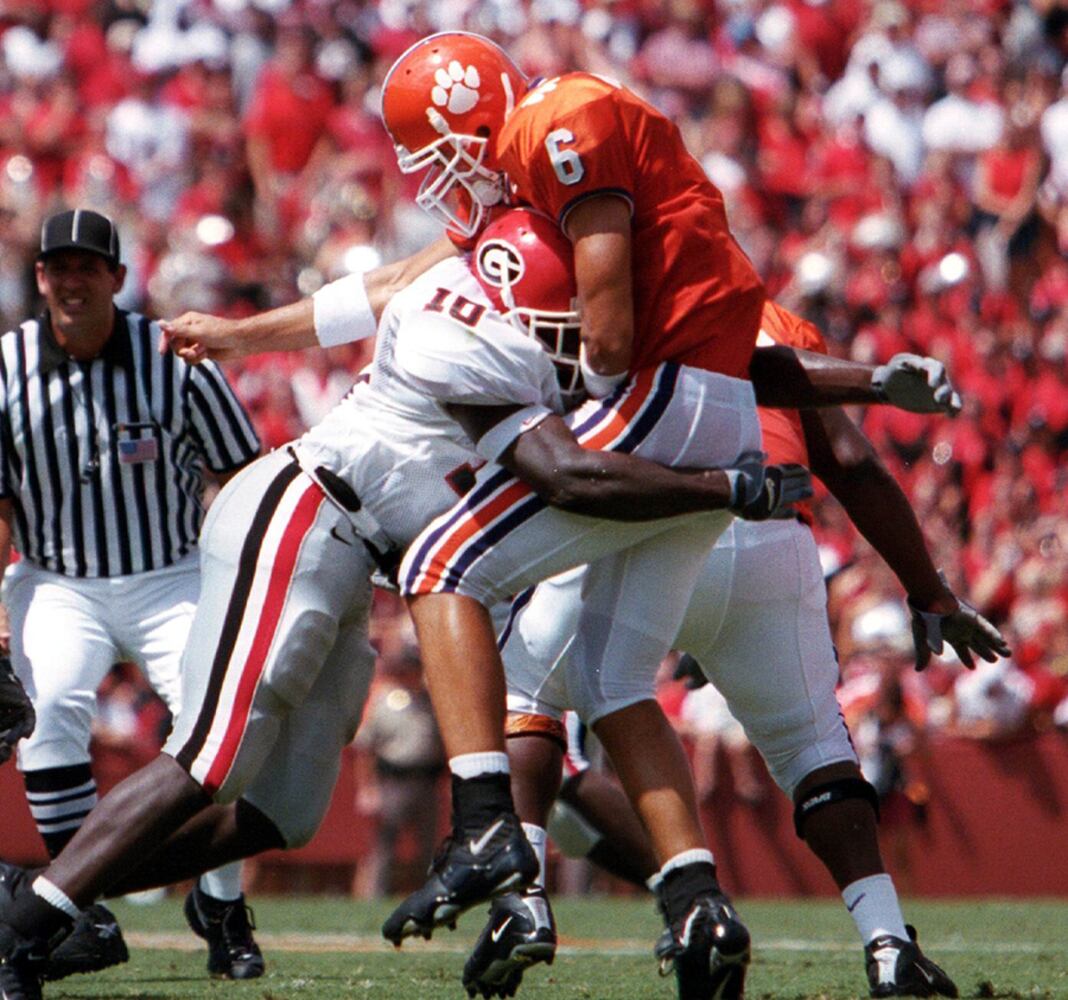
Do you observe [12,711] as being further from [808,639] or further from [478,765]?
[808,639]

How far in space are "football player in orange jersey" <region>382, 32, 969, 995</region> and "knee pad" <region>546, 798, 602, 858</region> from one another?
2140mm

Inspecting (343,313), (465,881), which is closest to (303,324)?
(343,313)

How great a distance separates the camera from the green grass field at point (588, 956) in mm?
4684

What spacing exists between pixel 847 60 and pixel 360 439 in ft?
32.4

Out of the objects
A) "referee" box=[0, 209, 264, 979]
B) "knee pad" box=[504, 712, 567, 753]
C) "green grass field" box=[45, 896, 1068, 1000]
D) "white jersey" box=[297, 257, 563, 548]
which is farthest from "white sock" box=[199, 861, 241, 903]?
"white jersey" box=[297, 257, 563, 548]

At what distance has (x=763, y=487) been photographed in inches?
147

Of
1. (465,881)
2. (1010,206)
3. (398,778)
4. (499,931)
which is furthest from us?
(1010,206)

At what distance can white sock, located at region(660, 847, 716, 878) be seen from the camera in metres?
3.75

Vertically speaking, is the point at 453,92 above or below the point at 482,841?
above

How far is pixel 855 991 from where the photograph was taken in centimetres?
456

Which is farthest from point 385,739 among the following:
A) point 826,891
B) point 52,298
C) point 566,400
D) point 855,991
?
point 566,400

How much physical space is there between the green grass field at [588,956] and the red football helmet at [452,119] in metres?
1.73

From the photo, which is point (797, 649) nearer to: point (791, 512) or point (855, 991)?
point (791, 512)

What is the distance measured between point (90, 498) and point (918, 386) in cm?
255
